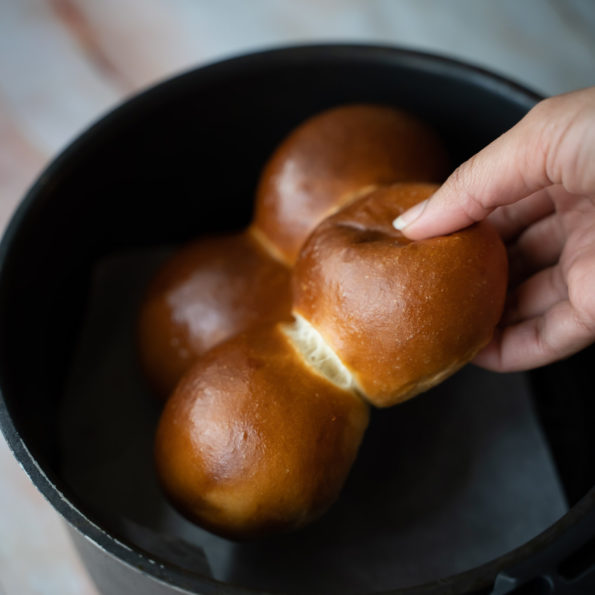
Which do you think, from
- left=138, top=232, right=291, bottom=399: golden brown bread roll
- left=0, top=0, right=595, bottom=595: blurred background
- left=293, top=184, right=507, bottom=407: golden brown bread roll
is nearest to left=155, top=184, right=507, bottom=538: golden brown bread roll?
left=293, top=184, right=507, bottom=407: golden brown bread roll

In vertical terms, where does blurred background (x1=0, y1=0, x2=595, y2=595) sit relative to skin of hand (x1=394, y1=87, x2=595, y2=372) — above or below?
above

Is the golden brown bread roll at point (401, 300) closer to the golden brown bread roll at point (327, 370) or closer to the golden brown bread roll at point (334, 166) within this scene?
the golden brown bread roll at point (327, 370)

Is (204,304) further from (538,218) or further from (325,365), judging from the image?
(538,218)

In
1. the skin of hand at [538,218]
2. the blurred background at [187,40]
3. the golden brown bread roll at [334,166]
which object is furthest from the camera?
the blurred background at [187,40]

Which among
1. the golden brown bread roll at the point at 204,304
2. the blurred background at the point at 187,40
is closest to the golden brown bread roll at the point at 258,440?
the golden brown bread roll at the point at 204,304

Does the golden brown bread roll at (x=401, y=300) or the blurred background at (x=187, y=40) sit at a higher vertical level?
the blurred background at (x=187, y=40)

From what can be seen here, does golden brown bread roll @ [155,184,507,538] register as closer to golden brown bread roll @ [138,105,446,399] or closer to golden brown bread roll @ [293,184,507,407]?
golden brown bread roll @ [293,184,507,407]

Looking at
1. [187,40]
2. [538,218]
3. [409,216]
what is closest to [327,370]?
[409,216]
